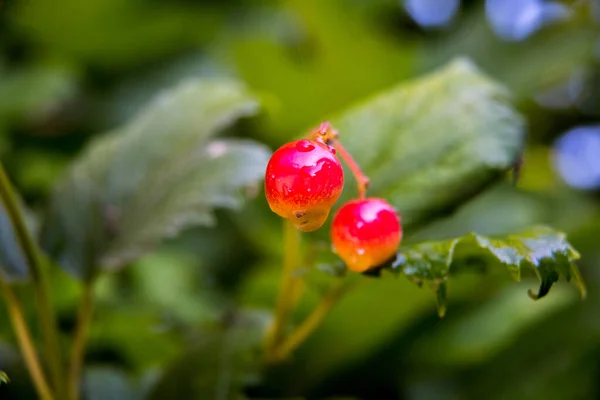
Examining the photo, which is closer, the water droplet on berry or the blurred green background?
the water droplet on berry

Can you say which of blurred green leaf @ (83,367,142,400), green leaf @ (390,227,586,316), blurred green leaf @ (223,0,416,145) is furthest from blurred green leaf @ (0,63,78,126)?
green leaf @ (390,227,586,316)

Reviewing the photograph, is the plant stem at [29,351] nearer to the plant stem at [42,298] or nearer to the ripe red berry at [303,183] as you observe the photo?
the plant stem at [42,298]

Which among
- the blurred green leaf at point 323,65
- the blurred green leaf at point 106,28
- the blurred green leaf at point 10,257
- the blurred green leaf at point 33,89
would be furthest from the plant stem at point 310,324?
the blurred green leaf at point 106,28

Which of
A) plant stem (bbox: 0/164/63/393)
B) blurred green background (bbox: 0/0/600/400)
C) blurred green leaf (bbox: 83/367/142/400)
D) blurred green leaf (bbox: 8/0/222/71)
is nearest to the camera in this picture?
plant stem (bbox: 0/164/63/393)

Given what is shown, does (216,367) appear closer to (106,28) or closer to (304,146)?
(304,146)

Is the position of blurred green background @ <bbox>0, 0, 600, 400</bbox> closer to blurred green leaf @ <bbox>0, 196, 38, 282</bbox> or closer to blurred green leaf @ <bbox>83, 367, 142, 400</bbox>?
blurred green leaf @ <bbox>83, 367, 142, 400</bbox>

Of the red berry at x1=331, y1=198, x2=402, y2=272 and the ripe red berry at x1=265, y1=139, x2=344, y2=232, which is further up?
the ripe red berry at x1=265, y1=139, x2=344, y2=232
